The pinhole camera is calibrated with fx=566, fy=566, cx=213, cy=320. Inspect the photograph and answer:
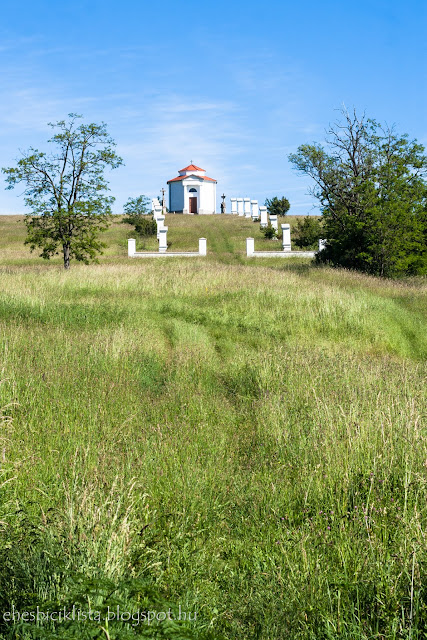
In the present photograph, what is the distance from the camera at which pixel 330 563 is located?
3.48 metres

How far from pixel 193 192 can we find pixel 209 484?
233 ft

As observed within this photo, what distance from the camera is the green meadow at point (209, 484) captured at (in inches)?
116

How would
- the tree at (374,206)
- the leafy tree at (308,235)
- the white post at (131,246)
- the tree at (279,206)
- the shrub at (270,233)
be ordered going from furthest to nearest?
the tree at (279,206), the shrub at (270,233), the leafy tree at (308,235), the white post at (131,246), the tree at (374,206)

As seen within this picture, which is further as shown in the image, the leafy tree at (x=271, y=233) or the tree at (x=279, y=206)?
the tree at (x=279, y=206)

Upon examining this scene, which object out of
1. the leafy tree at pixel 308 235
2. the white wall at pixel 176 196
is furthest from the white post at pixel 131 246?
the white wall at pixel 176 196

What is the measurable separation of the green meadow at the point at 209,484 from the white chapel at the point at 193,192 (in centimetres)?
6359

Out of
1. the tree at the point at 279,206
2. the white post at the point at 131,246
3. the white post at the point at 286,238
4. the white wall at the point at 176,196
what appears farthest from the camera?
the white wall at the point at 176,196

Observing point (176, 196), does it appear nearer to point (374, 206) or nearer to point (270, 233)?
point (270, 233)

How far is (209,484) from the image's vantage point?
15.0 feet

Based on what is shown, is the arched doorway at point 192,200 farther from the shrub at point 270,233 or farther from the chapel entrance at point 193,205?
the shrub at point 270,233

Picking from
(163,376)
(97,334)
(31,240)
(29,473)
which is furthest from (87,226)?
(29,473)

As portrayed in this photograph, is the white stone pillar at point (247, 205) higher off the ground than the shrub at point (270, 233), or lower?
higher

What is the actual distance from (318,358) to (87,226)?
17464mm

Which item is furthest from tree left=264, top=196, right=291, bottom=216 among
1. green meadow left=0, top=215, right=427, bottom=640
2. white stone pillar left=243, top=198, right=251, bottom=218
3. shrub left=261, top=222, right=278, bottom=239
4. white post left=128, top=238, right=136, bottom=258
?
green meadow left=0, top=215, right=427, bottom=640
